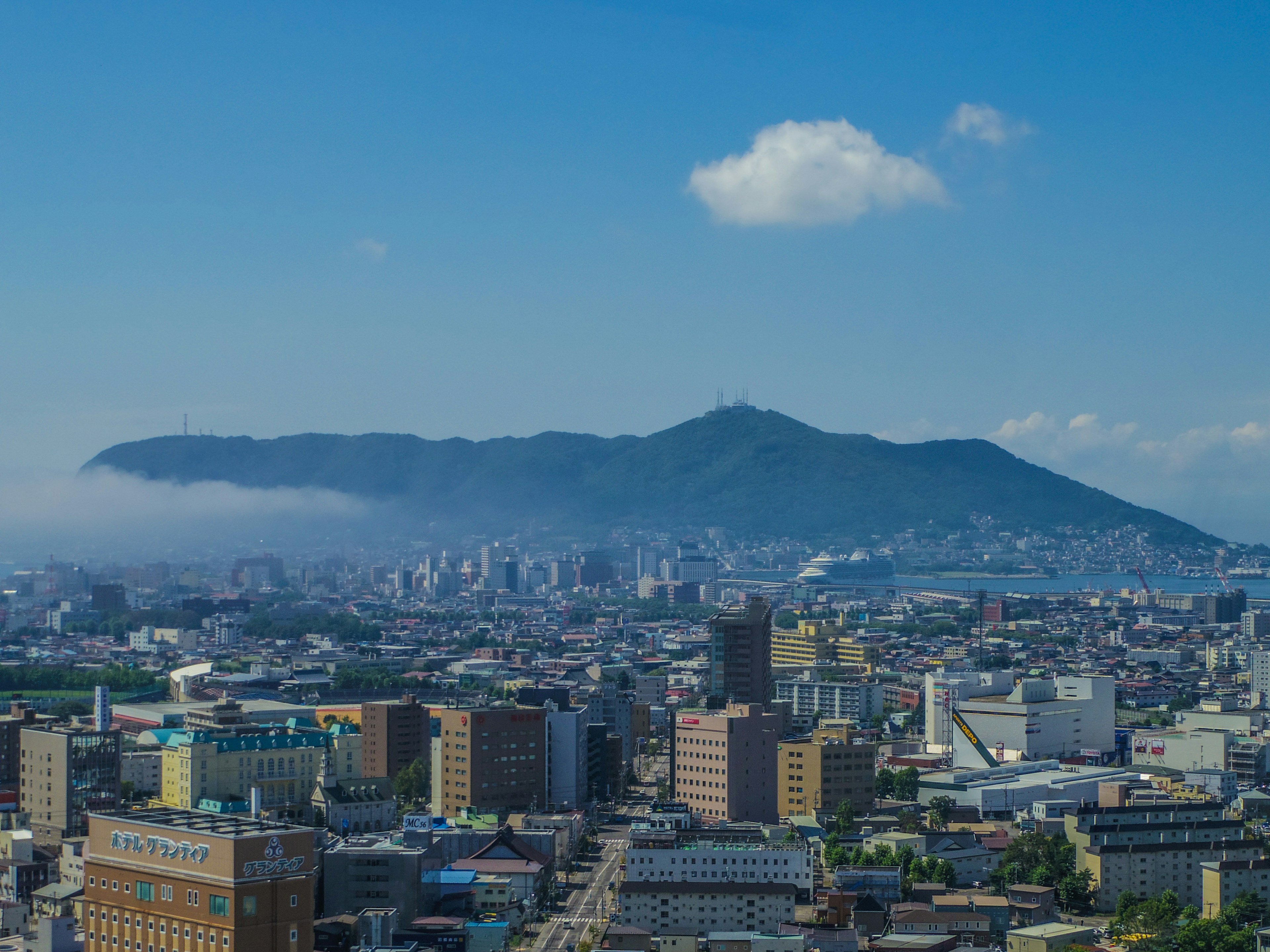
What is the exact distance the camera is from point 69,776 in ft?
77.5

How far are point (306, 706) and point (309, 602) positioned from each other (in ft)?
157

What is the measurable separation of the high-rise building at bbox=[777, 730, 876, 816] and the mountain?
375 feet

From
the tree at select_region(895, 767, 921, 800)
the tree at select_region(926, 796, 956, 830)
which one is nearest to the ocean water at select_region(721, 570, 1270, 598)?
the tree at select_region(895, 767, 921, 800)

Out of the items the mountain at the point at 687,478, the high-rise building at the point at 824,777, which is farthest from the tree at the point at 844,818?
the mountain at the point at 687,478

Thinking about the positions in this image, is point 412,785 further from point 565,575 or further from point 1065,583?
point 1065,583

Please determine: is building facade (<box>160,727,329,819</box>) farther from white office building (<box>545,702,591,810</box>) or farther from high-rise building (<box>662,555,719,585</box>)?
high-rise building (<box>662,555,719,585</box>)

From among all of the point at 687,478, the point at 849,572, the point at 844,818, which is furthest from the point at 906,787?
the point at 687,478

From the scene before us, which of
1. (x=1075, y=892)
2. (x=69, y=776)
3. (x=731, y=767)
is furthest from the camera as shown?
(x=731, y=767)

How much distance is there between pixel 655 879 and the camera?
19.7m

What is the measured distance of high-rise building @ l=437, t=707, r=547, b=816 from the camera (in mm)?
25312

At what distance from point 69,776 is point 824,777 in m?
10.4

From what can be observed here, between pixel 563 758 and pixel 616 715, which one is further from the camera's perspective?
pixel 616 715

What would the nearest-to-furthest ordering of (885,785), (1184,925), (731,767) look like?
(1184,925), (731,767), (885,785)

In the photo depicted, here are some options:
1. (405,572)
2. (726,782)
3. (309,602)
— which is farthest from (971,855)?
(405,572)
